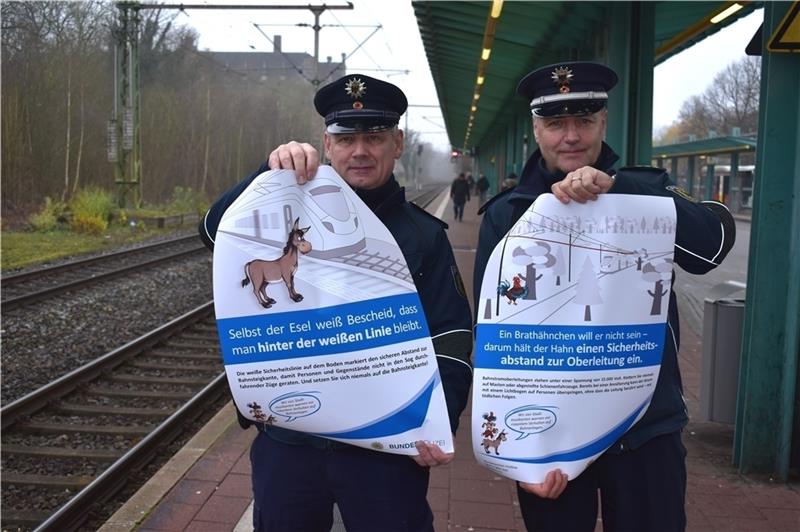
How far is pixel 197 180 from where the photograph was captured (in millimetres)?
37656

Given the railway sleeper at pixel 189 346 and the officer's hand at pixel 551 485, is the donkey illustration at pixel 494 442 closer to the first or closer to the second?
the officer's hand at pixel 551 485

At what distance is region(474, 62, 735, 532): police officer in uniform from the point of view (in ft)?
7.78

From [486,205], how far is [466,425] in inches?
135

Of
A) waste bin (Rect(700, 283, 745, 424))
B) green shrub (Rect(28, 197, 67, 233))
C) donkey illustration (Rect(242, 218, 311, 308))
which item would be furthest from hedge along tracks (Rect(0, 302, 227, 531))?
green shrub (Rect(28, 197, 67, 233))

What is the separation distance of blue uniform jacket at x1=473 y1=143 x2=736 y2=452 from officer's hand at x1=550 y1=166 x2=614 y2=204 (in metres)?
0.12

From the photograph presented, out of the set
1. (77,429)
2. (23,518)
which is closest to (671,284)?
(23,518)

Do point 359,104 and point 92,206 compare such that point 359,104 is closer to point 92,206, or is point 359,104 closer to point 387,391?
point 387,391

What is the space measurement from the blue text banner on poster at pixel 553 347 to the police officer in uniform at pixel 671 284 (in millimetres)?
220

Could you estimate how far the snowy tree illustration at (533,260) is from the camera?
2299mm

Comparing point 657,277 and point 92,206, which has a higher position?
point 657,277

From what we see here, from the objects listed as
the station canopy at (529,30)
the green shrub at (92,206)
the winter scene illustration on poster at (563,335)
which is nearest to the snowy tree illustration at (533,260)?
the winter scene illustration on poster at (563,335)

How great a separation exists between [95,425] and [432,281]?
459cm

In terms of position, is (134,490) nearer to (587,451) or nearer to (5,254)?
(587,451)

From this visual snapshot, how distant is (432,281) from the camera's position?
96.4 inches
